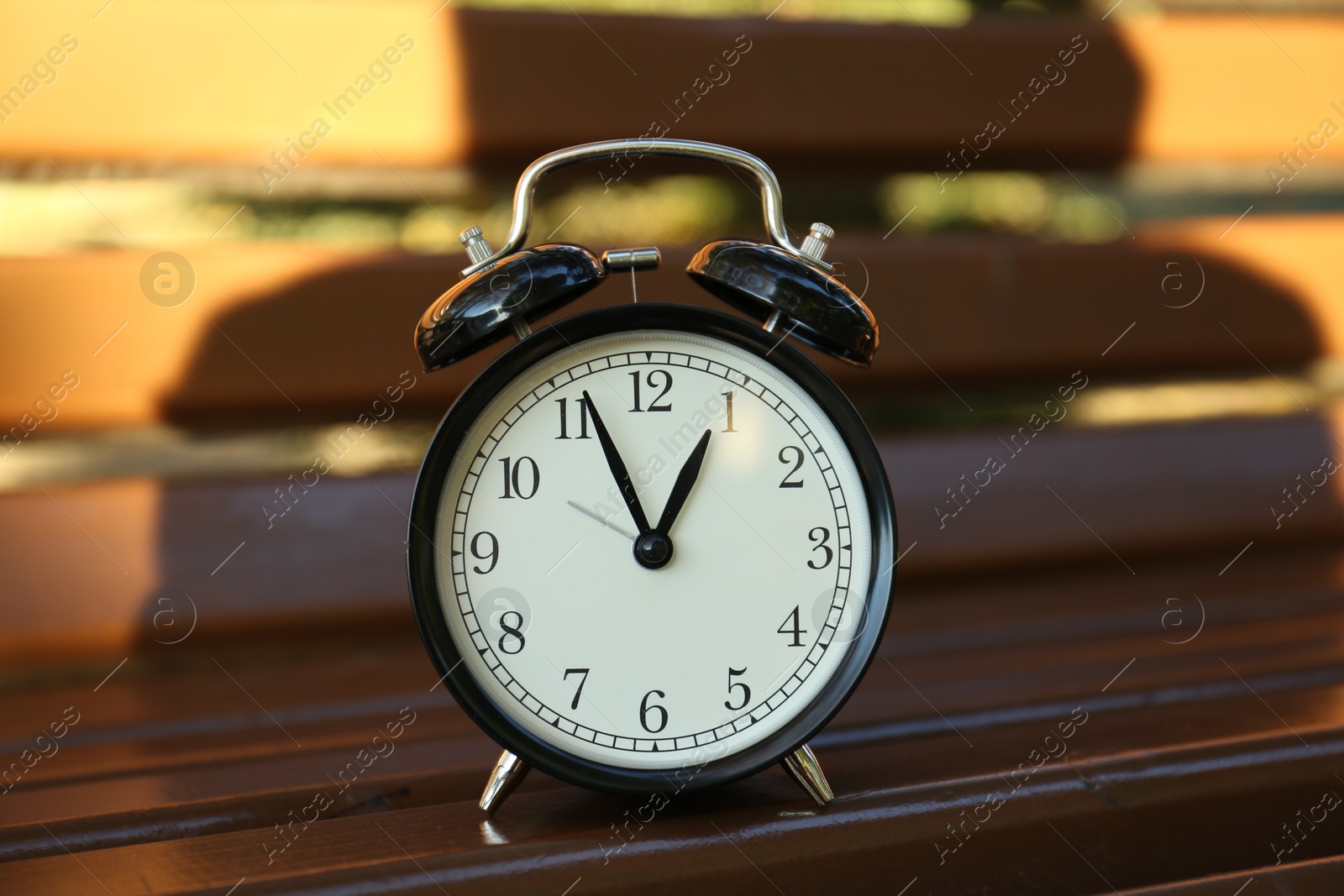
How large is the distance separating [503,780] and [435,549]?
202mm

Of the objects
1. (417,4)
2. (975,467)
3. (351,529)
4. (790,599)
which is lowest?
(790,599)

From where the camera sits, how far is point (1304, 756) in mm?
935

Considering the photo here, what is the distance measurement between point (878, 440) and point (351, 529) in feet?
2.74

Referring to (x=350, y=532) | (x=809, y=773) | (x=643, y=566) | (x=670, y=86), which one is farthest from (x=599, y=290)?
(x=809, y=773)

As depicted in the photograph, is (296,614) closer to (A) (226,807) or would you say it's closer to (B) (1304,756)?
(A) (226,807)

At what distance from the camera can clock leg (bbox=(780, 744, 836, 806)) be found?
0.82 m

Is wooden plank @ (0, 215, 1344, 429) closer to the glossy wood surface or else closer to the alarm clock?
the glossy wood surface

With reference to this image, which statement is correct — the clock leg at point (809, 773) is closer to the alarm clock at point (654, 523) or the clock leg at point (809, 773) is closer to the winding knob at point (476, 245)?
the alarm clock at point (654, 523)

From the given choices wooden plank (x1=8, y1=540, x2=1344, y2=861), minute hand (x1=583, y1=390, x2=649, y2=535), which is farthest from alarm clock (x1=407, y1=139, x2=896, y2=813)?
wooden plank (x1=8, y1=540, x2=1344, y2=861)

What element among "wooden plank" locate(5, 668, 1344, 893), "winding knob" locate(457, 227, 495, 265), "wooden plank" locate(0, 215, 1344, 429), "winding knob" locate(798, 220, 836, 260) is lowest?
"wooden plank" locate(5, 668, 1344, 893)

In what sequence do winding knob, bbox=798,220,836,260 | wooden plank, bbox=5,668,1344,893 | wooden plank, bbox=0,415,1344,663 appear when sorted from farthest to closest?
wooden plank, bbox=0,415,1344,663 < winding knob, bbox=798,220,836,260 < wooden plank, bbox=5,668,1344,893

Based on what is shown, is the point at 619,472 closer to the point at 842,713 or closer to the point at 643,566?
the point at 643,566

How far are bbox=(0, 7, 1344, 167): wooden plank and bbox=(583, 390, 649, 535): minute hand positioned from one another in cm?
92

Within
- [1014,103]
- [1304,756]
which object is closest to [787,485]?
[1304,756]
